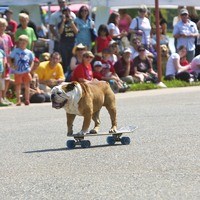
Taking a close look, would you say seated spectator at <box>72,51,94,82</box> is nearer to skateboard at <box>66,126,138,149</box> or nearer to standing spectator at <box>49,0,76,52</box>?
standing spectator at <box>49,0,76,52</box>

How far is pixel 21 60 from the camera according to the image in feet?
62.3

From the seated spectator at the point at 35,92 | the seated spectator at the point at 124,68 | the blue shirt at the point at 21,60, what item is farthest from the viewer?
the seated spectator at the point at 124,68

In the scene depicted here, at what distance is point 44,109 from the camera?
59.2ft

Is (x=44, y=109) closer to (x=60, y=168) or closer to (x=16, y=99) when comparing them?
(x=16, y=99)

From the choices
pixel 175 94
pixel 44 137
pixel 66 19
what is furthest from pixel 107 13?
pixel 44 137

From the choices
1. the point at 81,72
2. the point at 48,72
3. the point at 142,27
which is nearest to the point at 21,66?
the point at 81,72

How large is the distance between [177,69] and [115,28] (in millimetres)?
2023

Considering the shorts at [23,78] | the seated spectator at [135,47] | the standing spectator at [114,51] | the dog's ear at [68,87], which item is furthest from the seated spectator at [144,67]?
the dog's ear at [68,87]

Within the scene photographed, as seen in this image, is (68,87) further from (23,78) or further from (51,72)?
(51,72)

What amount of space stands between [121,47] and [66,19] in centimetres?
290

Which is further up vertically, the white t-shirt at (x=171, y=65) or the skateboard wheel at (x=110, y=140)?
the skateboard wheel at (x=110, y=140)

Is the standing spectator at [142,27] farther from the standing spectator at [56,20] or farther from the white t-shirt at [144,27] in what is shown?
the standing spectator at [56,20]

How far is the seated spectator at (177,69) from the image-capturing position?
2375 centimetres

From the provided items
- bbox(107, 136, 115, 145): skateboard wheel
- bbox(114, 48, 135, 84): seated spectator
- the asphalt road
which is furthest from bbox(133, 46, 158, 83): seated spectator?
bbox(107, 136, 115, 145): skateboard wheel
